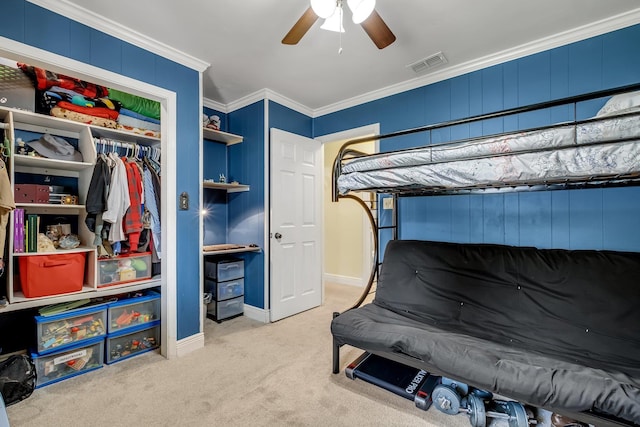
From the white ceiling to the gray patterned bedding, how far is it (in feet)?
2.63

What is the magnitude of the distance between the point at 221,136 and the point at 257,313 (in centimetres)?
202

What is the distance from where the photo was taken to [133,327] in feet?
7.84

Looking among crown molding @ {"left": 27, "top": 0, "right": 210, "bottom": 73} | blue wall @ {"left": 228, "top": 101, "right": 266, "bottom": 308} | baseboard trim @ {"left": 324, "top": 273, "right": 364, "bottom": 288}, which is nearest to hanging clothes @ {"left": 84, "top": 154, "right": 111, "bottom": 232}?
crown molding @ {"left": 27, "top": 0, "right": 210, "bottom": 73}

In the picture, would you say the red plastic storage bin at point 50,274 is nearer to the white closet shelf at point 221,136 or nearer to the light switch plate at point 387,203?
the white closet shelf at point 221,136

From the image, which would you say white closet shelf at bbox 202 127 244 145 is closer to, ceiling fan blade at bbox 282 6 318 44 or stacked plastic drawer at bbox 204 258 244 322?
stacked plastic drawer at bbox 204 258 244 322

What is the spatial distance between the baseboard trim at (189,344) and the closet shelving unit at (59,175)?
57 cm

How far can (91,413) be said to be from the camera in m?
1.69

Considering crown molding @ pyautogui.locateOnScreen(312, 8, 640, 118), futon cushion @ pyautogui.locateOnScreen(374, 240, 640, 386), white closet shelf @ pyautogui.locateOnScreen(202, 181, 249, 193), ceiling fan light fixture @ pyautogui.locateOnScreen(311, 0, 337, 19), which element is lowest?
futon cushion @ pyautogui.locateOnScreen(374, 240, 640, 386)

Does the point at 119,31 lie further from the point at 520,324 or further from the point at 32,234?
the point at 520,324

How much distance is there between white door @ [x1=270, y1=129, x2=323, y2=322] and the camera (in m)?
3.21

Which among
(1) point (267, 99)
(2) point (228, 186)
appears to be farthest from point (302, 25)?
(2) point (228, 186)

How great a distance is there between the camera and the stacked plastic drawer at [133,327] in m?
2.30

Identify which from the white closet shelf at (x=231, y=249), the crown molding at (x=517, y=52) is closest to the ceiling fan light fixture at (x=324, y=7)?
the crown molding at (x=517, y=52)

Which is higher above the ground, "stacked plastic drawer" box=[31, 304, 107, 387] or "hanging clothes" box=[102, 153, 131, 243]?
"hanging clothes" box=[102, 153, 131, 243]
